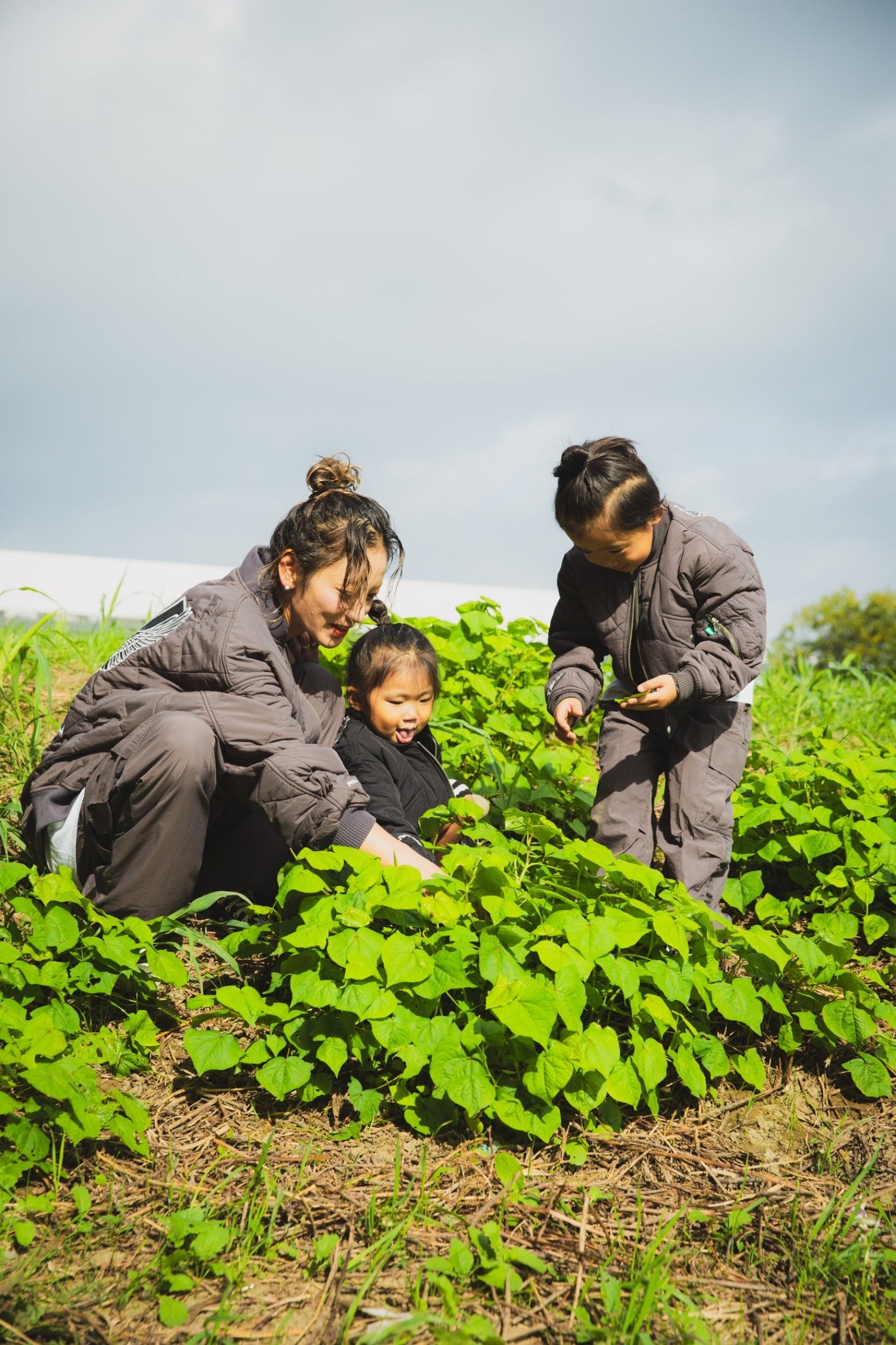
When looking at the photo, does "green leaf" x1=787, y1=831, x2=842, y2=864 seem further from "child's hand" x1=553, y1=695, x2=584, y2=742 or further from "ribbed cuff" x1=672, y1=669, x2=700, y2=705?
"child's hand" x1=553, y1=695, x2=584, y2=742

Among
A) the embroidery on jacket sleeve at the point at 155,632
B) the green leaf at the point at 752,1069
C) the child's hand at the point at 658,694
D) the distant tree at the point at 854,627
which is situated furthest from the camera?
the distant tree at the point at 854,627

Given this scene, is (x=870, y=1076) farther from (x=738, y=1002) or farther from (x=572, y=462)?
(x=572, y=462)

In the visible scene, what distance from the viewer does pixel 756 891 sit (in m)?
2.80

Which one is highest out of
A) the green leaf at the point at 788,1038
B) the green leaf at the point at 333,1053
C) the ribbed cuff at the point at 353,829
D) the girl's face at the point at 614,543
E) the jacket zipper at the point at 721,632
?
the girl's face at the point at 614,543

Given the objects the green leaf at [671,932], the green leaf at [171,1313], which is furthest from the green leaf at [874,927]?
the green leaf at [171,1313]

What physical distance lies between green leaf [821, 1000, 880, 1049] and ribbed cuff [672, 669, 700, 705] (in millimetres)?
929

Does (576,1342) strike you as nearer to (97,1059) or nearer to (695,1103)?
(695,1103)

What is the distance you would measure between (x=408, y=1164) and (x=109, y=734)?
123cm

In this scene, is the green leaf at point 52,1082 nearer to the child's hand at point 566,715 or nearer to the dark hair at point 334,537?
the dark hair at point 334,537

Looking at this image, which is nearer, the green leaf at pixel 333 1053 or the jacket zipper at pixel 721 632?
the green leaf at pixel 333 1053

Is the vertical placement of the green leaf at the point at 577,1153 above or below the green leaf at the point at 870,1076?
below

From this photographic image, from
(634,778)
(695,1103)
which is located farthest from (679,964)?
(634,778)

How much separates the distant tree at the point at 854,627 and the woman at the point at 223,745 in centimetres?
940

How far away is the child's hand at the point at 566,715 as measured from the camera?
2.88 meters
